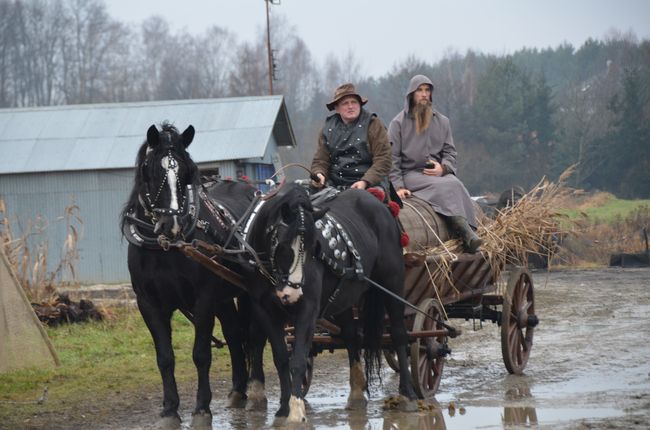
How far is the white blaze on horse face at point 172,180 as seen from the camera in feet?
23.0

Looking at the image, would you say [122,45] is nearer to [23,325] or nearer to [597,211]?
[597,211]

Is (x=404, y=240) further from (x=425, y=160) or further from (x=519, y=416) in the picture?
(x=519, y=416)

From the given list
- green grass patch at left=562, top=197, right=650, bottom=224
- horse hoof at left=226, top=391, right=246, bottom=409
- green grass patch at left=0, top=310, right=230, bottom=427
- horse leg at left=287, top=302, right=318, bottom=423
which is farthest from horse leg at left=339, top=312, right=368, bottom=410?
green grass patch at left=562, top=197, right=650, bottom=224

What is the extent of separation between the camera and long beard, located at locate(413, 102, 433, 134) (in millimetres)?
9742

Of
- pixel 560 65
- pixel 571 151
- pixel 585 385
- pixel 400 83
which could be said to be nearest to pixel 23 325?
pixel 585 385

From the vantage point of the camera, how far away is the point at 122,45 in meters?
96.9

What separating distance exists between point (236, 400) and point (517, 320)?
3.09 metres

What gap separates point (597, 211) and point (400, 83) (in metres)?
37.8

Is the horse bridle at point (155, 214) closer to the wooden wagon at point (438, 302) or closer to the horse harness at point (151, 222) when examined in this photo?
the horse harness at point (151, 222)

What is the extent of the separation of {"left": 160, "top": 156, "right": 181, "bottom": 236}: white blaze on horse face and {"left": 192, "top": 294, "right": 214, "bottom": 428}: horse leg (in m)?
0.69

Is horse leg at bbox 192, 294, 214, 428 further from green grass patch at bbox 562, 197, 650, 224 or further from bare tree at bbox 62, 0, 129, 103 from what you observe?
bare tree at bbox 62, 0, 129, 103

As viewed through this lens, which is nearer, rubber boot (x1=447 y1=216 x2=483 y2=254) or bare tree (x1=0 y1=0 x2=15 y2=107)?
rubber boot (x1=447 y1=216 x2=483 y2=254)

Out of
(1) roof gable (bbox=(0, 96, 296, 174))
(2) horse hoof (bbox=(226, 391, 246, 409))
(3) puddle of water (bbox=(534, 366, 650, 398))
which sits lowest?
(3) puddle of water (bbox=(534, 366, 650, 398))

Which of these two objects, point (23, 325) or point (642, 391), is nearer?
point (642, 391)
